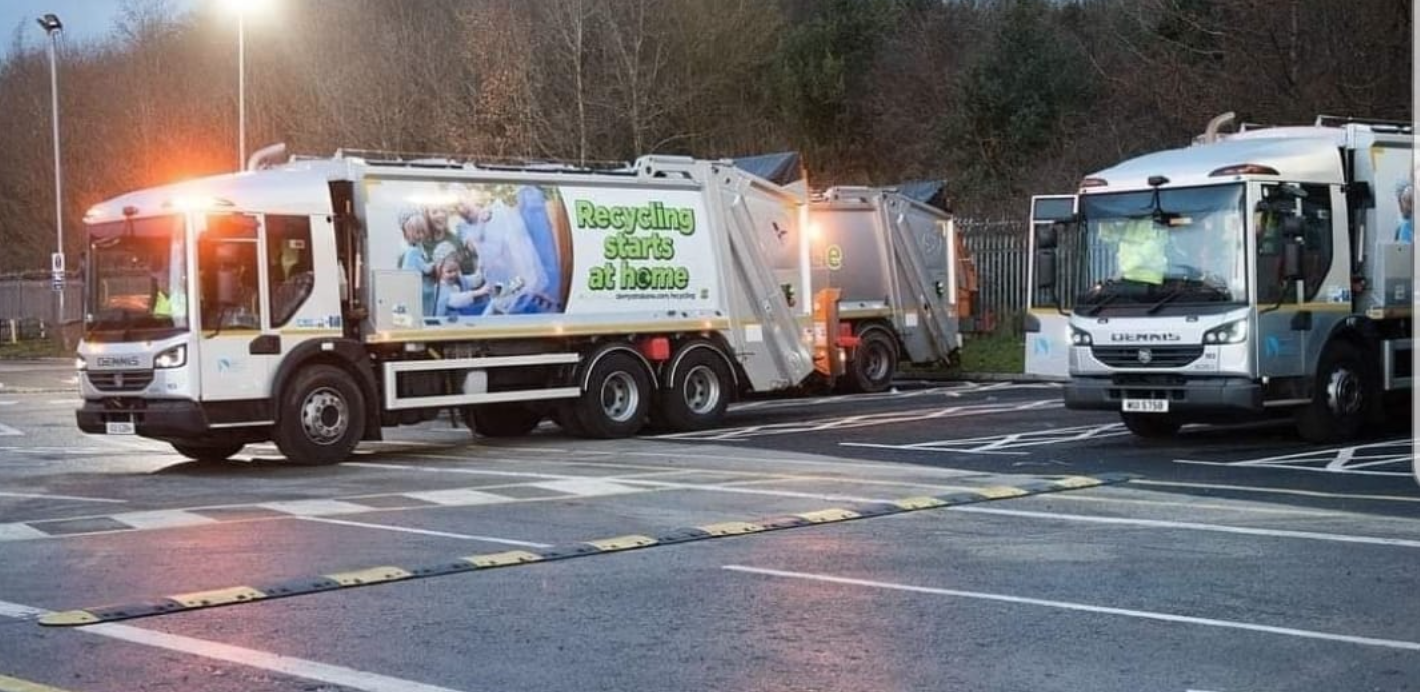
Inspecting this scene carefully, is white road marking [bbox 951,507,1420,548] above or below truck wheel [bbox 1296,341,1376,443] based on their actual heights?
below

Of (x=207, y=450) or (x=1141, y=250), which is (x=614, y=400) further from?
(x=1141, y=250)

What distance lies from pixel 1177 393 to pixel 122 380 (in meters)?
10.1

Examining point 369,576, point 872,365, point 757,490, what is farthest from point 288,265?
point 872,365

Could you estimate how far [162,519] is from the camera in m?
12.4

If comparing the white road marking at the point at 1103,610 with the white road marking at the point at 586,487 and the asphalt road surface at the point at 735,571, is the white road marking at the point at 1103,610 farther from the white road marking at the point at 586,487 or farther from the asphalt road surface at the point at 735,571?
the white road marking at the point at 586,487

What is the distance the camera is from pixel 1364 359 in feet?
55.7

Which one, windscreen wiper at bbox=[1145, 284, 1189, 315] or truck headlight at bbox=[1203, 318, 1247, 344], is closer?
truck headlight at bbox=[1203, 318, 1247, 344]

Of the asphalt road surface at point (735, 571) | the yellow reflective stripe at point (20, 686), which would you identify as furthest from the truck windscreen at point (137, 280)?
the yellow reflective stripe at point (20, 686)

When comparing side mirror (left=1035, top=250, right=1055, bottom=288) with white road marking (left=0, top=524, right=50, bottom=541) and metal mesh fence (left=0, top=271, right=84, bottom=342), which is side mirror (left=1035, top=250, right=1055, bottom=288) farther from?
metal mesh fence (left=0, top=271, right=84, bottom=342)

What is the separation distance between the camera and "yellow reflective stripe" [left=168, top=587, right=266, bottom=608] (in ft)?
28.8

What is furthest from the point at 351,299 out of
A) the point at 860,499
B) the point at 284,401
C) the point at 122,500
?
the point at 860,499

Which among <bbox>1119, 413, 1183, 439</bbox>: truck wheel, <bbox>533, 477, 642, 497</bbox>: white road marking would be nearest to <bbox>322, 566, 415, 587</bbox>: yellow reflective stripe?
<bbox>533, 477, 642, 497</bbox>: white road marking

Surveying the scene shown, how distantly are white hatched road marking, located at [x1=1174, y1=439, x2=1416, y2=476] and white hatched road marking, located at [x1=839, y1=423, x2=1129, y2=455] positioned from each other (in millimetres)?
2052

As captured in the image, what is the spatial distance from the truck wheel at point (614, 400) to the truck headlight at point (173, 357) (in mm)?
4813
